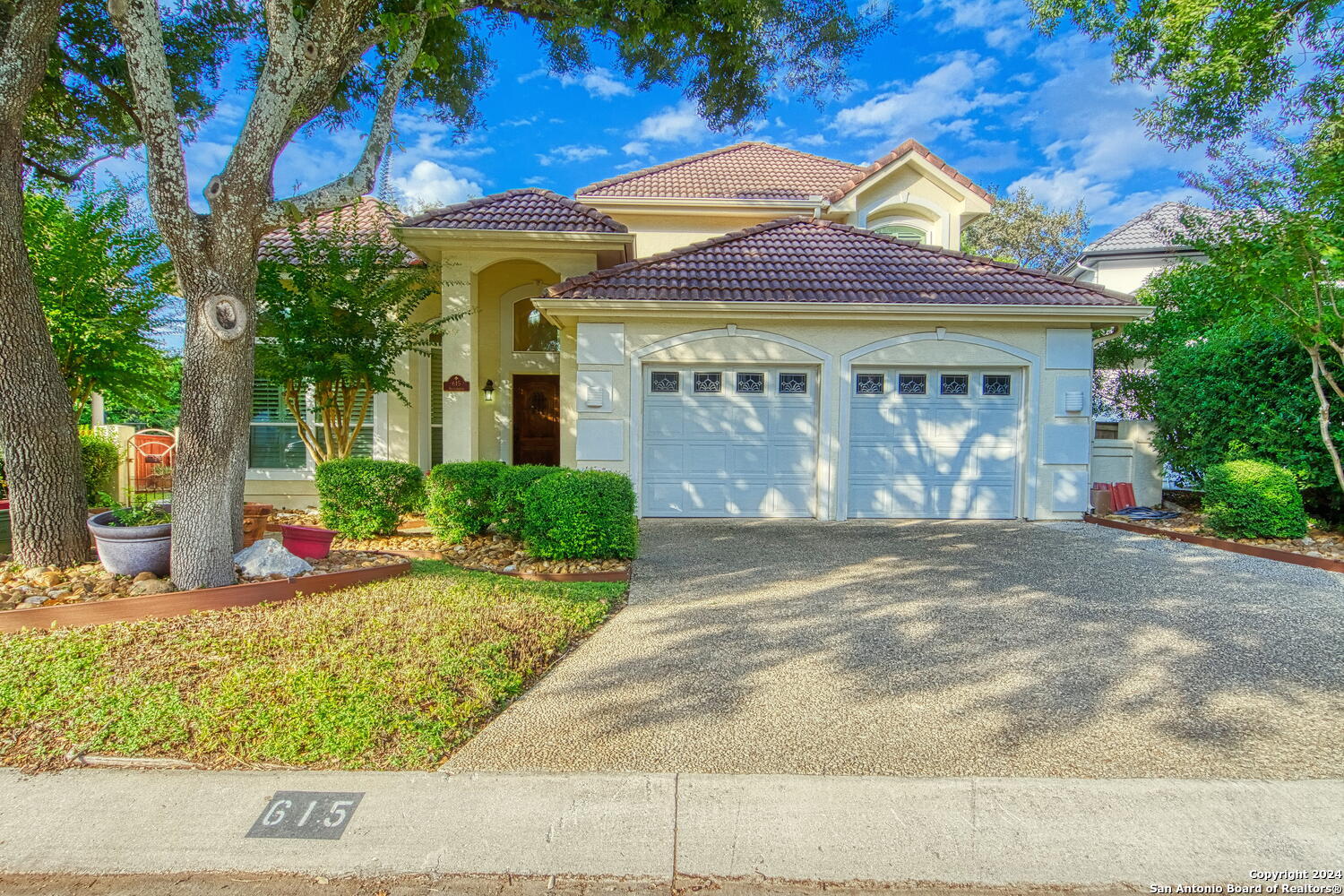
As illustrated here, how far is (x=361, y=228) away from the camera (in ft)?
38.9

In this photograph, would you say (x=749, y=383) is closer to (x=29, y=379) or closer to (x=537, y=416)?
(x=537, y=416)

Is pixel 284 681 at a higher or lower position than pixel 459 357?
lower

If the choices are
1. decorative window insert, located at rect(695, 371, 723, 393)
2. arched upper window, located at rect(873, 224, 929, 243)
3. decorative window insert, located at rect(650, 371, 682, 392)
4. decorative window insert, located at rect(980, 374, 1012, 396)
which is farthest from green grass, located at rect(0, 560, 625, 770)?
arched upper window, located at rect(873, 224, 929, 243)

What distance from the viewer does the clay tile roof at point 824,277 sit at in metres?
9.23

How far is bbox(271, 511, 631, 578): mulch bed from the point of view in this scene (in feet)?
20.7

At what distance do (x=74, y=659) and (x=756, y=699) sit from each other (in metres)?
4.09

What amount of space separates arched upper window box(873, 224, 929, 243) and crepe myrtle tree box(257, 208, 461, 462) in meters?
9.82

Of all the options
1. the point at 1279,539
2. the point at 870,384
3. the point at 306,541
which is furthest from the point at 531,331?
the point at 1279,539

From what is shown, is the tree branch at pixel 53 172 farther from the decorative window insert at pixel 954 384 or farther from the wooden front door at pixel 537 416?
the decorative window insert at pixel 954 384

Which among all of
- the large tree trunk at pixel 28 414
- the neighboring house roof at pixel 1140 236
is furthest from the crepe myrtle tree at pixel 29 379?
the neighboring house roof at pixel 1140 236

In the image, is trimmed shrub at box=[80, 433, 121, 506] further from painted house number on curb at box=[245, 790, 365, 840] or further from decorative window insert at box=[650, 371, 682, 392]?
painted house number on curb at box=[245, 790, 365, 840]

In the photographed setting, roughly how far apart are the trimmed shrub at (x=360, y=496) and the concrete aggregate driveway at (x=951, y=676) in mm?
3263

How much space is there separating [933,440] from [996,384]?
4.23ft

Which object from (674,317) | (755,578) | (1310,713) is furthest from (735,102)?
(1310,713)
